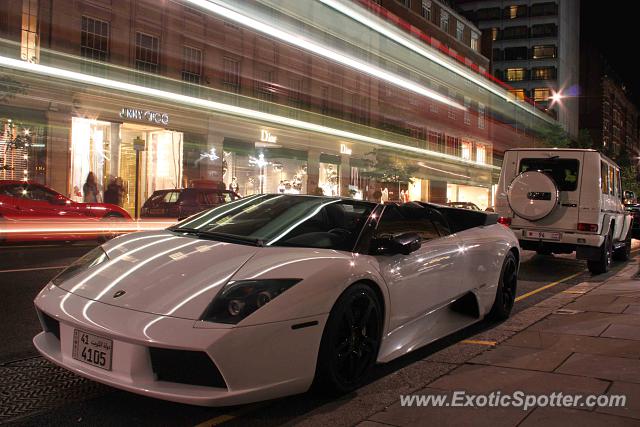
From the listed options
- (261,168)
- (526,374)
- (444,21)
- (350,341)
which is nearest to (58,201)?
(261,168)

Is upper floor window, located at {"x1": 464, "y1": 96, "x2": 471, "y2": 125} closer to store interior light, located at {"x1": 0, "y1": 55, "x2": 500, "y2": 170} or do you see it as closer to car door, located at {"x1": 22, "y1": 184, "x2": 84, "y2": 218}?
store interior light, located at {"x1": 0, "y1": 55, "x2": 500, "y2": 170}

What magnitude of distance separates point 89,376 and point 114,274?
2.08 ft

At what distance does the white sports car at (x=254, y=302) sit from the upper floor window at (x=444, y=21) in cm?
4573

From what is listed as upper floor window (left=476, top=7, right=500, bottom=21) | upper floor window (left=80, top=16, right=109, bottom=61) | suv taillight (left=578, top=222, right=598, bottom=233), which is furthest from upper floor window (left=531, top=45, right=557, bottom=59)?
suv taillight (left=578, top=222, right=598, bottom=233)

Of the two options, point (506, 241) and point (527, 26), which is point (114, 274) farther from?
point (527, 26)

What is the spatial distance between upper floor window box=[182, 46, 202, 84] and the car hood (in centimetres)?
795

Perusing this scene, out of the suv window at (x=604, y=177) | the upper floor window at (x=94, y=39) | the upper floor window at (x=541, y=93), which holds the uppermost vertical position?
the upper floor window at (x=541, y=93)

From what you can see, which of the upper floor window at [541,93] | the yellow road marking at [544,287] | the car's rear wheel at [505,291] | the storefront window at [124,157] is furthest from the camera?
the upper floor window at [541,93]

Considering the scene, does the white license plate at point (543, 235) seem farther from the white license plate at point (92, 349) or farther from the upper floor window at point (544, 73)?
the upper floor window at point (544, 73)

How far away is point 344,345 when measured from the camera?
10.7ft

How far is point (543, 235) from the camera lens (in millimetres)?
10000

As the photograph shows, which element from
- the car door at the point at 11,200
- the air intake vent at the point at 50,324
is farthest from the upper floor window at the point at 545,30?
the air intake vent at the point at 50,324

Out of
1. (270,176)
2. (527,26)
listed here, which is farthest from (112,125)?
(527,26)

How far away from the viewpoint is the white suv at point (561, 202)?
32.0 feet
